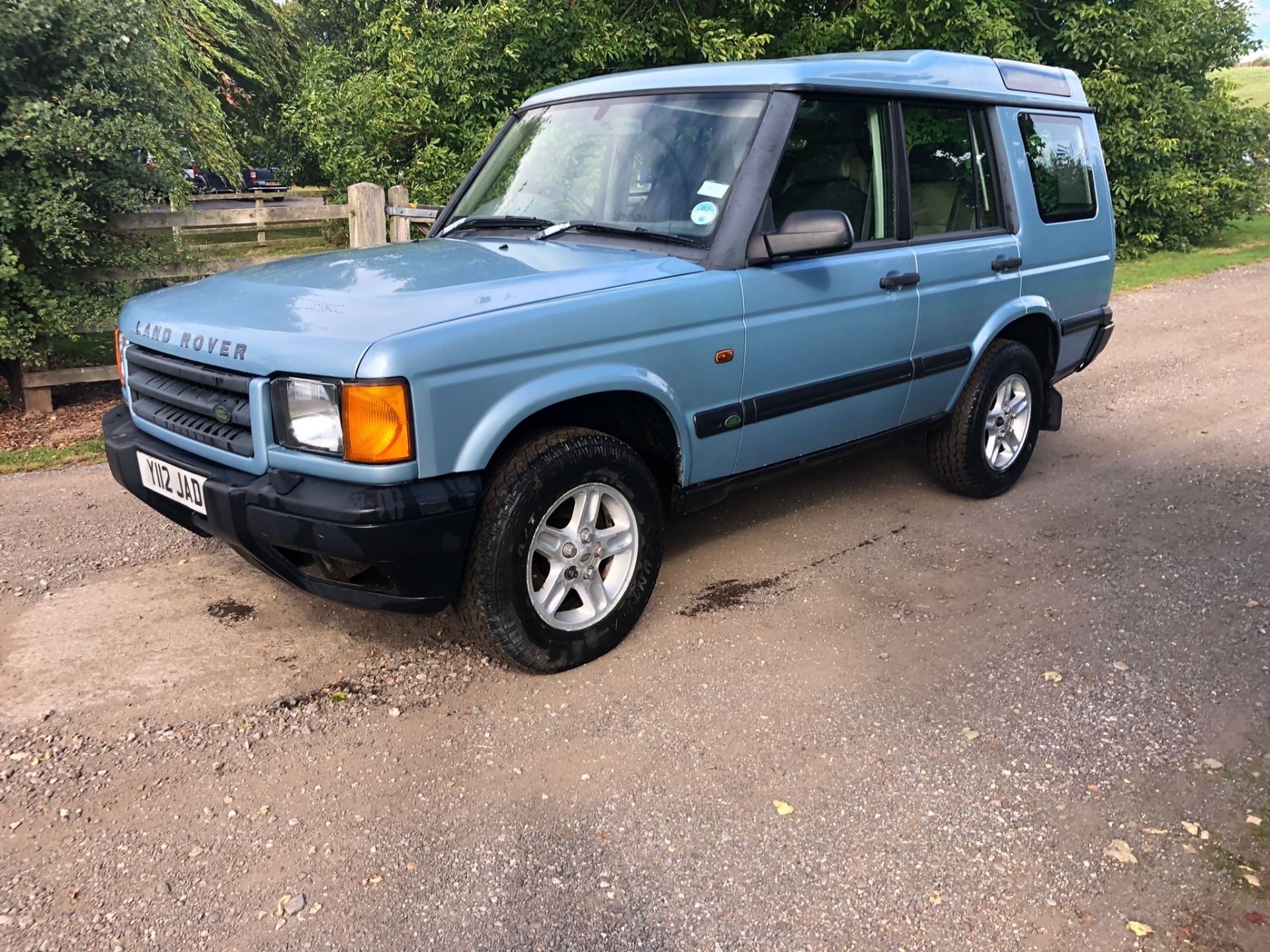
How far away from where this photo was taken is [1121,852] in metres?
2.71

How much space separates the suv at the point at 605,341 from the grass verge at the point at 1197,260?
951cm

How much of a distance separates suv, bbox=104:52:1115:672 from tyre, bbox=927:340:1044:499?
21mm

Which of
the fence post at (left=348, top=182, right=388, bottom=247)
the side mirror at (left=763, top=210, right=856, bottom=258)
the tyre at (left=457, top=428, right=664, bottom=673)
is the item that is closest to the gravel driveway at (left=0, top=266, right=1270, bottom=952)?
the tyre at (left=457, top=428, right=664, bottom=673)

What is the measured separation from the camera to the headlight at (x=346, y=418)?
2.92 m

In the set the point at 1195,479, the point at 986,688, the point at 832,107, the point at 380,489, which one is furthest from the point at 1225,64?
the point at 380,489

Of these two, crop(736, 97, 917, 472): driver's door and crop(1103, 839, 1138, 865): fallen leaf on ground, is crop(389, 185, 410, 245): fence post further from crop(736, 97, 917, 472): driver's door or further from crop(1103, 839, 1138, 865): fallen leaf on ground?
crop(1103, 839, 1138, 865): fallen leaf on ground

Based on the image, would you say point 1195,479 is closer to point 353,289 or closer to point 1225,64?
point 353,289

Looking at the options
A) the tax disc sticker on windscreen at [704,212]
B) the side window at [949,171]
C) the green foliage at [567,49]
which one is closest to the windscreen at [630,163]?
the tax disc sticker on windscreen at [704,212]

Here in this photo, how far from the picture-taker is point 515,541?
10.8ft

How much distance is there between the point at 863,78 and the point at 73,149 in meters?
5.07

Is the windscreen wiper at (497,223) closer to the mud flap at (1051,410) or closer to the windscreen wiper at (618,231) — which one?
the windscreen wiper at (618,231)

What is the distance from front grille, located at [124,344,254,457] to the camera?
10.6 ft

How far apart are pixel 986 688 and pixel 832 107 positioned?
7.75 ft

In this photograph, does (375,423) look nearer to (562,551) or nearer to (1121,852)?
(562,551)
